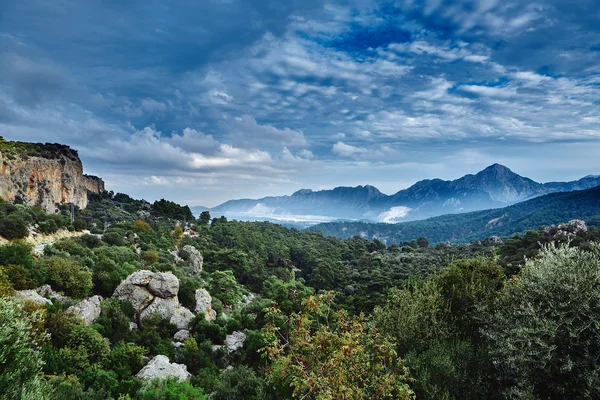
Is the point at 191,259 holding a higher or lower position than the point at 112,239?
lower

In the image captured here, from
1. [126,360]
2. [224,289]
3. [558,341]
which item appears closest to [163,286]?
[126,360]

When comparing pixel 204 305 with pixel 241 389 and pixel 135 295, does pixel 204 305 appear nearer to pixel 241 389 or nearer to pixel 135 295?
pixel 135 295

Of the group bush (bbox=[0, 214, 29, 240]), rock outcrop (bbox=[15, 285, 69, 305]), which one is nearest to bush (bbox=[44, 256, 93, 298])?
rock outcrop (bbox=[15, 285, 69, 305])

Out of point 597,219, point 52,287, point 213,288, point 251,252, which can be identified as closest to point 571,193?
point 597,219

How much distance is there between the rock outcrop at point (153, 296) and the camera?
20.3 meters

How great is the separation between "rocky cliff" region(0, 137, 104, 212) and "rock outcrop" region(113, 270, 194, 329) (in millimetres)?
30250

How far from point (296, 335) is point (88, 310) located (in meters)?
14.3

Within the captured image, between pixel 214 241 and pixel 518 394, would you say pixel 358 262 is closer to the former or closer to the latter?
pixel 214 241

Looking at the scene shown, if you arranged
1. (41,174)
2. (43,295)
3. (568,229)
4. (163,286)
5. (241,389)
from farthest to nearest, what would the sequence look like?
(568,229), (41,174), (163,286), (43,295), (241,389)

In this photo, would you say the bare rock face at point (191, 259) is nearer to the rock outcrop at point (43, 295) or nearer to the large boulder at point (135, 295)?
the large boulder at point (135, 295)

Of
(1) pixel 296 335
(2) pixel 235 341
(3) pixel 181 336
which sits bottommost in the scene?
(2) pixel 235 341

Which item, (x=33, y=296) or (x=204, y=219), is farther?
(x=204, y=219)

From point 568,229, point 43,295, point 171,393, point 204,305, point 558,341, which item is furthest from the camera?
point 568,229

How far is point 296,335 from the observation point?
8156 mm
